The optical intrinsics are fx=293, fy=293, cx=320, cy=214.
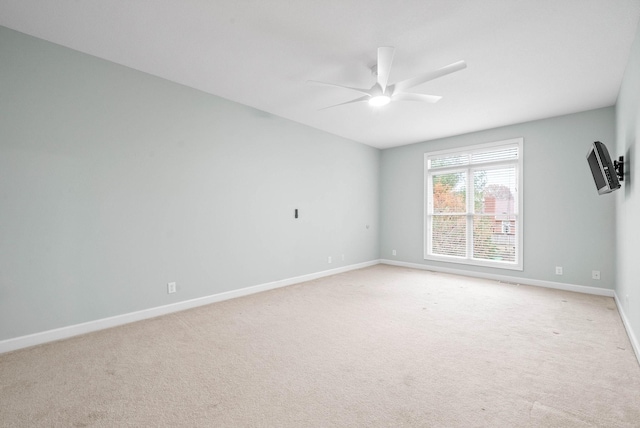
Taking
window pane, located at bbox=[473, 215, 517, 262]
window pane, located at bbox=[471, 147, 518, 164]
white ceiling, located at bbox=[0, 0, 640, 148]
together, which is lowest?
window pane, located at bbox=[473, 215, 517, 262]

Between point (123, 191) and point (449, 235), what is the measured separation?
546 cm

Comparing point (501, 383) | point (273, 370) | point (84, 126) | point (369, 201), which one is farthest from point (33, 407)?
point (369, 201)

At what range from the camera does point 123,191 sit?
3105 millimetres

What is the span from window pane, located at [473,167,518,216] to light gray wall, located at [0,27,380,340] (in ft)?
11.2

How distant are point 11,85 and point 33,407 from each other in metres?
2.55

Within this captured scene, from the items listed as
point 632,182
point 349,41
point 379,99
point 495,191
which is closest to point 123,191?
point 349,41

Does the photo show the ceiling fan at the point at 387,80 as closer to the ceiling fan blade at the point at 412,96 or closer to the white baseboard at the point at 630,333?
the ceiling fan blade at the point at 412,96

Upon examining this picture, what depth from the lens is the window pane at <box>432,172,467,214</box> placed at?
224 inches

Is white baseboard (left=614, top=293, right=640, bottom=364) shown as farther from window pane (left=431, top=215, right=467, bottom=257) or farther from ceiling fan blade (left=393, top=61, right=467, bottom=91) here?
ceiling fan blade (left=393, top=61, right=467, bottom=91)

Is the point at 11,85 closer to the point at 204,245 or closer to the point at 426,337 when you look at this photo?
the point at 204,245

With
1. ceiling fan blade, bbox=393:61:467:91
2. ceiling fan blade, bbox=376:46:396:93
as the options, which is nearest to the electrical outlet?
ceiling fan blade, bbox=376:46:396:93

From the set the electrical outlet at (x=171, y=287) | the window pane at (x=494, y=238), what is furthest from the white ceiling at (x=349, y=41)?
the electrical outlet at (x=171, y=287)

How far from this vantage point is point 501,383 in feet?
6.63

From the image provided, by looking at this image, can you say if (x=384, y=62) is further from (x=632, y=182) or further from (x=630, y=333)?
(x=630, y=333)
